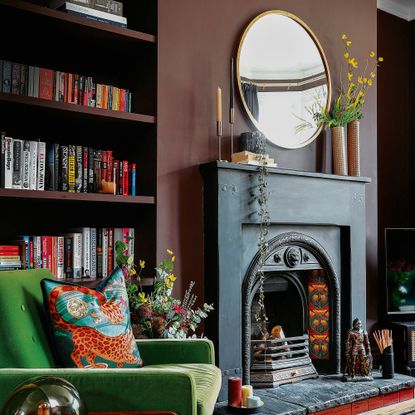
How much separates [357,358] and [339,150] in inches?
49.4

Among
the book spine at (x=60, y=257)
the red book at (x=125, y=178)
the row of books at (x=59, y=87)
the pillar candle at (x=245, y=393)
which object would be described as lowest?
the pillar candle at (x=245, y=393)

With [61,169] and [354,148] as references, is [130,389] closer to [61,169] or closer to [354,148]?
[61,169]

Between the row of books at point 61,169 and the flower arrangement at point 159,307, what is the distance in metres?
0.31

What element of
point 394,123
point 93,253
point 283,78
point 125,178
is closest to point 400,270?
point 394,123

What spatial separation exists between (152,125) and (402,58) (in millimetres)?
2818

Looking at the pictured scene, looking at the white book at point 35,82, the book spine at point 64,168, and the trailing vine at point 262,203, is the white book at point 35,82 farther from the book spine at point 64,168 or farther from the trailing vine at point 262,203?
the trailing vine at point 262,203

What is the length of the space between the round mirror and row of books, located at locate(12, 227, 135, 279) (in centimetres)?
107

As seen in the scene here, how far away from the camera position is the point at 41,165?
2.72 meters

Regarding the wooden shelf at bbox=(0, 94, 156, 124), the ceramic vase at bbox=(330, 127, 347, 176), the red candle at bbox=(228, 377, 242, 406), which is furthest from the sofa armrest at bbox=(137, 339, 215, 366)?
the ceramic vase at bbox=(330, 127, 347, 176)

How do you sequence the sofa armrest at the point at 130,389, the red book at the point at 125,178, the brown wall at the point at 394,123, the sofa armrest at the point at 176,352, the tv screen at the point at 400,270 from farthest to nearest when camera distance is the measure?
1. the brown wall at the point at 394,123
2. the tv screen at the point at 400,270
3. the red book at the point at 125,178
4. the sofa armrest at the point at 176,352
5. the sofa armrest at the point at 130,389

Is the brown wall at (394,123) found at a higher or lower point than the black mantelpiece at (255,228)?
higher

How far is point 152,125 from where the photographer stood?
9.89ft

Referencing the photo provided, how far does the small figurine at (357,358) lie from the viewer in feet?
11.1

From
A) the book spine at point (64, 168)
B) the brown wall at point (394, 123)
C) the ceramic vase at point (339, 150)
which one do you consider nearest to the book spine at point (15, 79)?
the book spine at point (64, 168)
